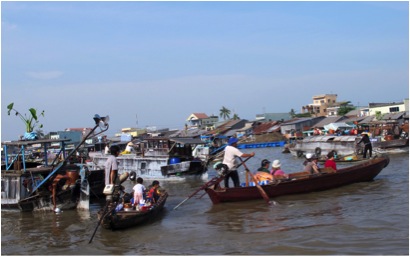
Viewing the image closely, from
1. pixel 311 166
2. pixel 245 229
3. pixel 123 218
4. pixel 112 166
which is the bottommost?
pixel 245 229

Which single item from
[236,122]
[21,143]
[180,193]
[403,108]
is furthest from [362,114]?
[21,143]

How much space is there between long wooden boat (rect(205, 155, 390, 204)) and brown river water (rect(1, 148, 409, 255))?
23cm

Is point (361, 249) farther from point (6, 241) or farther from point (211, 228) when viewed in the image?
point (6, 241)

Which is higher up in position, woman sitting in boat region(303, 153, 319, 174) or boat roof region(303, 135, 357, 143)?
boat roof region(303, 135, 357, 143)

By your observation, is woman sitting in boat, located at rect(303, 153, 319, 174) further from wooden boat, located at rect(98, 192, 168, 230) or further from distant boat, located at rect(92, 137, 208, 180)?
distant boat, located at rect(92, 137, 208, 180)

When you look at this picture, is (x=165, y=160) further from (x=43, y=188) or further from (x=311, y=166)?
(x=311, y=166)

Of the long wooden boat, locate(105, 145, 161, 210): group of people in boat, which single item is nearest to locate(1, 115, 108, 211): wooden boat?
locate(105, 145, 161, 210): group of people in boat

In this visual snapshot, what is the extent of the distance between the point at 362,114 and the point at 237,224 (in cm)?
5207

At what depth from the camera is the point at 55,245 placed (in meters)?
10.3

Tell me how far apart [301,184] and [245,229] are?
4.56m

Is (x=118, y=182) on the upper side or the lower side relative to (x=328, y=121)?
lower

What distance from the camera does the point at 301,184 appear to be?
583 inches

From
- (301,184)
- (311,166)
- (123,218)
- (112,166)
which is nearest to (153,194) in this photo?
(112,166)

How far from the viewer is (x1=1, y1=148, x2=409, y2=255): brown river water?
9.13 metres
